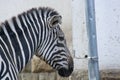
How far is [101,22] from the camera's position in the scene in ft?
21.7

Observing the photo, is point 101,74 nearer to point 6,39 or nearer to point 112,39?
point 112,39

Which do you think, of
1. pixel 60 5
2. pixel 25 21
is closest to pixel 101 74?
pixel 60 5

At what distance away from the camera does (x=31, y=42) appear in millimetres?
5184

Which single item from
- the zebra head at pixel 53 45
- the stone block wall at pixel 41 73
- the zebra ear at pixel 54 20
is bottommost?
the stone block wall at pixel 41 73

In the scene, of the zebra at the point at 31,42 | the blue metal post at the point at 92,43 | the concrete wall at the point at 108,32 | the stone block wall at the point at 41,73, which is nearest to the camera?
the zebra at the point at 31,42

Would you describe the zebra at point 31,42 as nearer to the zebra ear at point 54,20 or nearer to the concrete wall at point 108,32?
→ the zebra ear at point 54,20

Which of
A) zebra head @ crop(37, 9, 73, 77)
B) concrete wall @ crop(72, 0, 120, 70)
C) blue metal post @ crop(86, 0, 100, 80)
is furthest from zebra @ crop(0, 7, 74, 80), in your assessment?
concrete wall @ crop(72, 0, 120, 70)

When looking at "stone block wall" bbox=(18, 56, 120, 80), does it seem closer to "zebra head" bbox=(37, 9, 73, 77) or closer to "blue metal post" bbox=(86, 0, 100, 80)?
"blue metal post" bbox=(86, 0, 100, 80)

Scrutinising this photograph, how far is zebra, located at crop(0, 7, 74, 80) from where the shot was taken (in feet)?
16.0

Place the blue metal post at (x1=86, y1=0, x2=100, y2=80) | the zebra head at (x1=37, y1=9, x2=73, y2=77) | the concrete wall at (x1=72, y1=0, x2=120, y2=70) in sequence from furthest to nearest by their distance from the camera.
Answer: the concrete wall at (x1=72, y1=0, x2=120, y2=70) < the blue metal post at (x1=86, y1=0, x2=100, y2=80) < the zebra head at (x1=37, y1=9, x2=73, y2=77)

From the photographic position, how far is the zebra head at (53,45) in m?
5.29

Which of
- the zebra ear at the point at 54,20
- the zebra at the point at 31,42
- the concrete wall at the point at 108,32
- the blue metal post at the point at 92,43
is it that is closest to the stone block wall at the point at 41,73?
the concrete wall at the point at 108,32

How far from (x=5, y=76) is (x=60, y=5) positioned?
8.76 ft

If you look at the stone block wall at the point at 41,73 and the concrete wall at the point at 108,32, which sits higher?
the concrete wall at the point at 108,32
